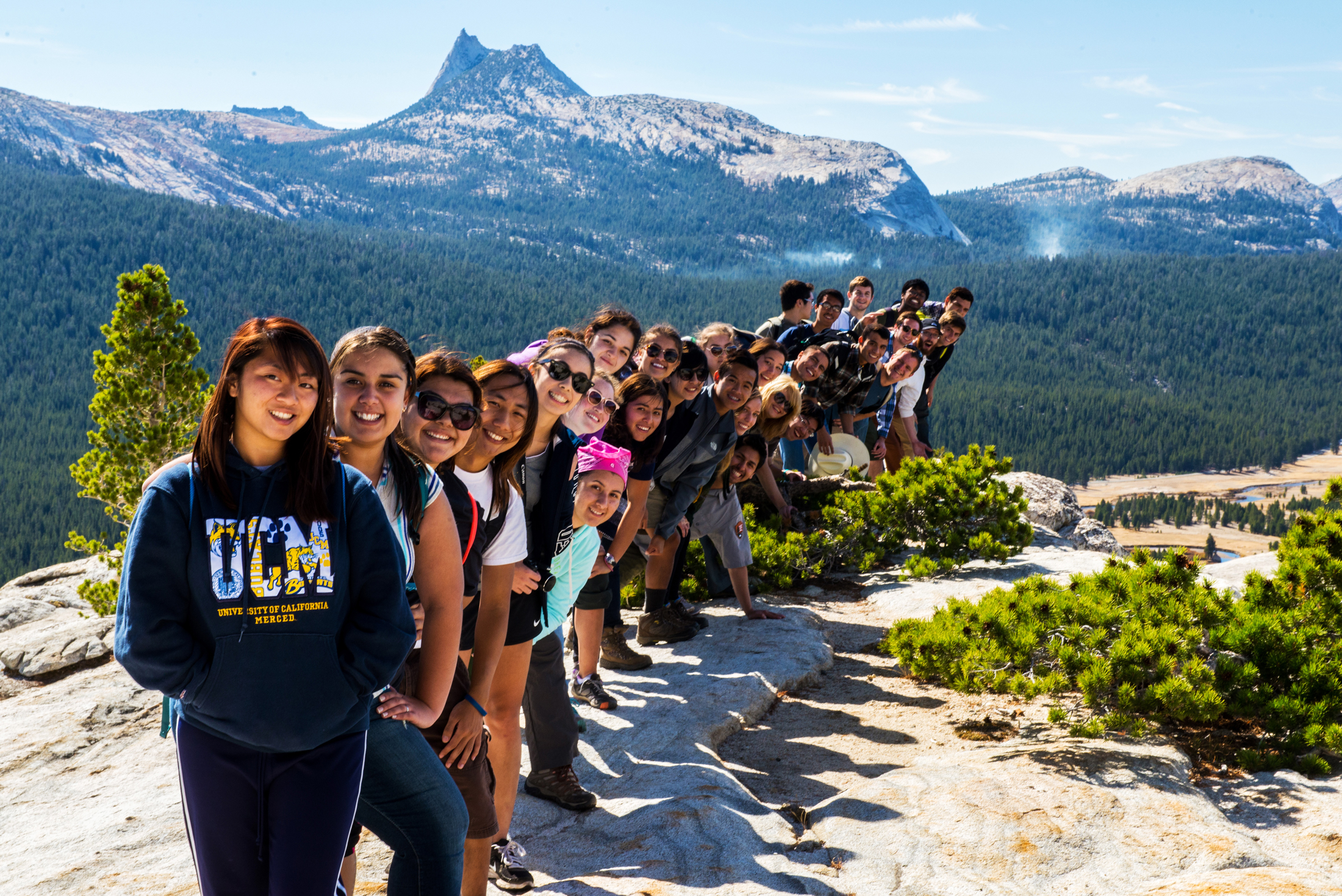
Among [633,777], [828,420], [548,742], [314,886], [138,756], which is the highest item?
[828,420]

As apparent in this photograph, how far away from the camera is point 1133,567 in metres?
5.04

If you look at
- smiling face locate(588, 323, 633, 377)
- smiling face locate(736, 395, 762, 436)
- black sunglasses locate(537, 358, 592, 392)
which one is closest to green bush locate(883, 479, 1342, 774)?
smiling face locate(736, 395, 762, 436)

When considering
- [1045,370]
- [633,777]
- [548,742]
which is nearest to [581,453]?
[548,742]

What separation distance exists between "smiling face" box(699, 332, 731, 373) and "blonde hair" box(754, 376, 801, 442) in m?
0.40

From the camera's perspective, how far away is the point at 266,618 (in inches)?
73.5

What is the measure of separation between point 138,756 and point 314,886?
3.64 m

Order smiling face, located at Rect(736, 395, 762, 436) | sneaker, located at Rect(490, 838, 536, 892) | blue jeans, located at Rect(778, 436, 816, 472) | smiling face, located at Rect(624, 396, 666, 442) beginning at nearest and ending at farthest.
A: sneaker, located at Rect(490, 838, 536, 892) < smiling face, located at Rect(624, 396, 666, 442) < smiling face, located at Rect(736, 395, 762, 436) < blue jeans, located at Rect(778, 436, 816, 472)

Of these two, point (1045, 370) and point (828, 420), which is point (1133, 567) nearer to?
point (828, 420)

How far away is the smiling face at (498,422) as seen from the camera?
2.89 meters

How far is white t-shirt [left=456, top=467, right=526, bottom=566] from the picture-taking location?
2.86 meters

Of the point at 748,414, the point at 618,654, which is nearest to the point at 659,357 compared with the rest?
the point at 748,414

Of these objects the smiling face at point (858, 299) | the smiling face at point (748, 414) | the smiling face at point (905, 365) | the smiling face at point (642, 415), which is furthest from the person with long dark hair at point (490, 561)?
the smiling face at point (858, 299)

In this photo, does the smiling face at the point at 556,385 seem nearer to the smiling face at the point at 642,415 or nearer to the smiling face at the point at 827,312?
the smiling face at the point at 642,415

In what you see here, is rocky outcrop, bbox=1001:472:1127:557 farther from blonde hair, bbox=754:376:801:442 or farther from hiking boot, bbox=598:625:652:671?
hiking boot, bbox=598:625:652:671
